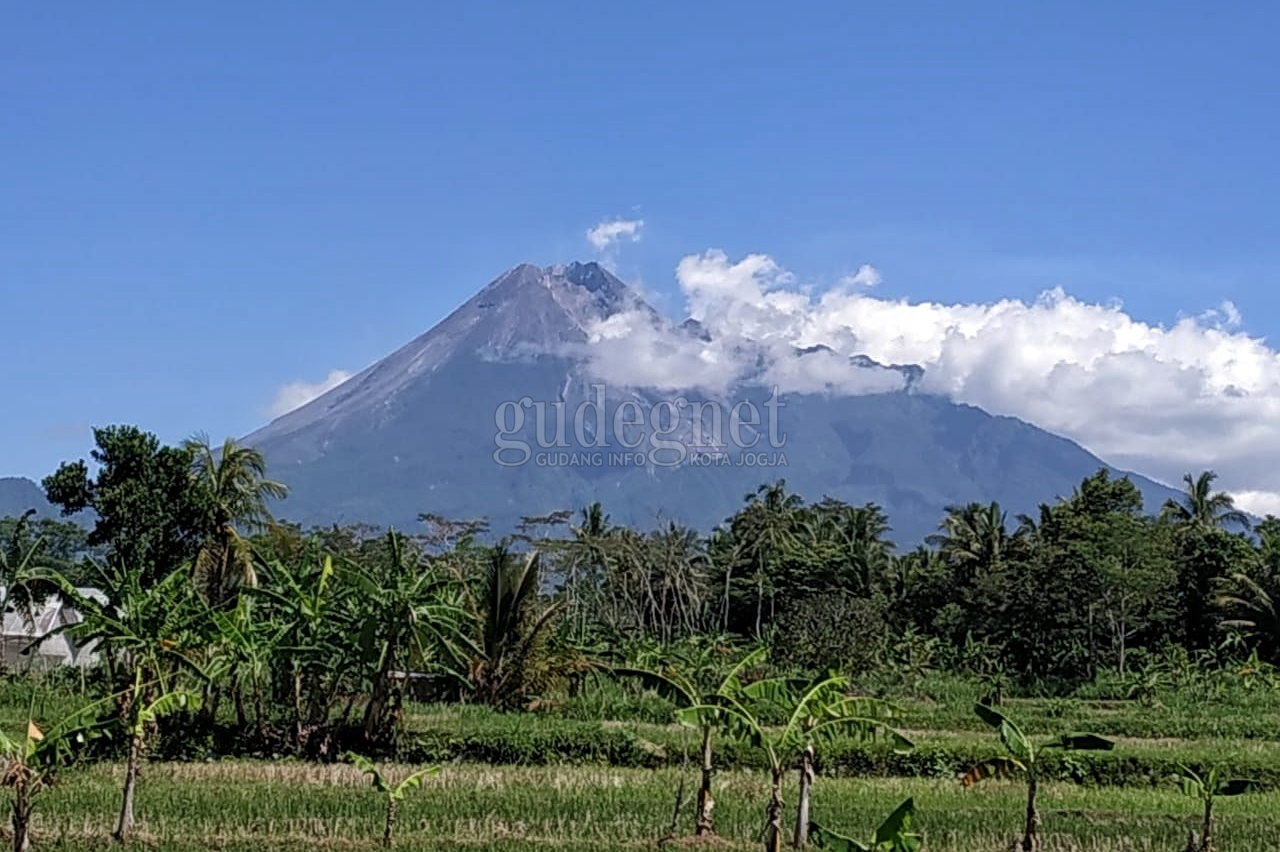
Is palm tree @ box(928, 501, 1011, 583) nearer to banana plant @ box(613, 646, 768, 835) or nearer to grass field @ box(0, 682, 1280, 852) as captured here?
grass field @ box(0, 682, 1280, 852)

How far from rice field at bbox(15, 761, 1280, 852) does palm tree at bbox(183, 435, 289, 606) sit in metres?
9.64

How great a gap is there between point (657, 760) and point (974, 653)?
20039mm

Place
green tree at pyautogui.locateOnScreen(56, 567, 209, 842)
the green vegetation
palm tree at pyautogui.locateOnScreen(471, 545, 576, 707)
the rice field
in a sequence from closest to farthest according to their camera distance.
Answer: the rice field < the green vegetation < green tree at pyautogui.locateOnScreen(56, 567, 209, 842) < palm tree at pyautogui.locateOnScreen(471, 545, 576, 707)

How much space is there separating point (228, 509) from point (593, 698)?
32.5ft

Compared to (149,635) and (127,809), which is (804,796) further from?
(149,635)

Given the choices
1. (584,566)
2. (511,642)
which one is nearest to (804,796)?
(511,642)

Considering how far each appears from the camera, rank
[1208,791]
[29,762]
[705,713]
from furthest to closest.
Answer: [705,713]
[1208,791]
[29,762]

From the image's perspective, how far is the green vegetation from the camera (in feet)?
42.4

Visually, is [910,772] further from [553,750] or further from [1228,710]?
[1228,710]

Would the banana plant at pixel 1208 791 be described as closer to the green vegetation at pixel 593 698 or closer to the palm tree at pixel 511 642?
the green vegetation at pixel 593 698

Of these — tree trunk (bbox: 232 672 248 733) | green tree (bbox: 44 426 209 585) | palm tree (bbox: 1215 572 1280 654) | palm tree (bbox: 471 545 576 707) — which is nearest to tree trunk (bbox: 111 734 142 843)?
tree trunk (bbox: 232 672 248 733)

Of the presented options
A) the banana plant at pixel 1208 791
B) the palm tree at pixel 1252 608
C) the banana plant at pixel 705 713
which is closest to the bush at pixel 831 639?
the palm tree at pixel 1252 608

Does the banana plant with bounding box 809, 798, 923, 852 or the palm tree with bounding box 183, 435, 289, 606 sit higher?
the palm tree with bounding box 183, 435, 289, 606

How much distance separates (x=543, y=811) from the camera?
13969 millimetres
